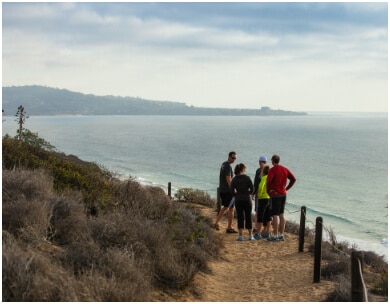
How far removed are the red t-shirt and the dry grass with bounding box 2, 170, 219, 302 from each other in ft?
5.70

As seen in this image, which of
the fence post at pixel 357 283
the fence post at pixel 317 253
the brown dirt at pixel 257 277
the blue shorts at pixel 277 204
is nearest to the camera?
the fence post at pixel 357 283

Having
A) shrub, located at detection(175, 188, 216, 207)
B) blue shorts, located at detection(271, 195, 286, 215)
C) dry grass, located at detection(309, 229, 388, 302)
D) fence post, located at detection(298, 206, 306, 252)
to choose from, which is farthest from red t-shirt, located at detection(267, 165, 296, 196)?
shrub, located at detection(175, 188, 216, 207)

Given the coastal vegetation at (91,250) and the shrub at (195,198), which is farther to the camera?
the shrub at (195,198)

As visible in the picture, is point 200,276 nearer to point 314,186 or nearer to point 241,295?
point 241,295

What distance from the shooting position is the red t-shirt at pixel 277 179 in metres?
8.70

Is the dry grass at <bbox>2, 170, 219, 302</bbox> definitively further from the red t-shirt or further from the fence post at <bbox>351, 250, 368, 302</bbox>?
the fence post at <bbox>351, 250, 368, 302</bbox>

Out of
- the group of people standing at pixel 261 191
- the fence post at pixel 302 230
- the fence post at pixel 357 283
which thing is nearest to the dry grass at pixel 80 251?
the group of people standing at pixel 261 191

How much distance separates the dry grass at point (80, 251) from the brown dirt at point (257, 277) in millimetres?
290

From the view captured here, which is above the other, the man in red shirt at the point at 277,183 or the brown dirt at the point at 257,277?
the man in red shirt at the point at 277,183

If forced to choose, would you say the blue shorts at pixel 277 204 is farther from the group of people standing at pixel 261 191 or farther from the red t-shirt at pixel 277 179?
the red t-shirt at pixel 277 179

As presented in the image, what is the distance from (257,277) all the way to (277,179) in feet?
6.85

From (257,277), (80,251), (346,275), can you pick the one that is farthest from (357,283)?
(80,251)

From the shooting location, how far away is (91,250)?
565 centimetres

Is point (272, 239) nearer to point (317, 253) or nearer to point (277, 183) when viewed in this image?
point (277, 183)
